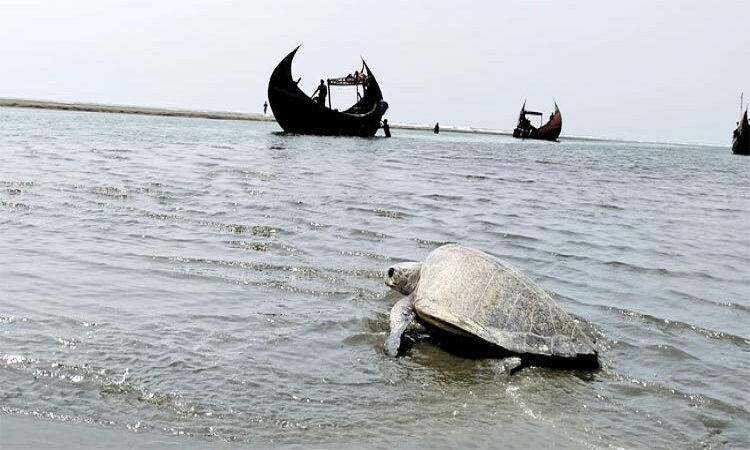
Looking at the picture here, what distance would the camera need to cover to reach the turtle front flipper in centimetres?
507

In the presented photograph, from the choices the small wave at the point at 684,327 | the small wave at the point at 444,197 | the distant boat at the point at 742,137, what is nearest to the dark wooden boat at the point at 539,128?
the distant boat at the point at 742,137

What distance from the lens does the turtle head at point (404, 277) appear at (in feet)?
20.6

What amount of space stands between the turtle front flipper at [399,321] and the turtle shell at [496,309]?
9 centimetres

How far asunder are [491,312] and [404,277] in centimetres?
133

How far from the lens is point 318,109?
4159 cm

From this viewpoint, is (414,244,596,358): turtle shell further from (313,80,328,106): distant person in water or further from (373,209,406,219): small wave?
(313,80,328,106): distant person in water

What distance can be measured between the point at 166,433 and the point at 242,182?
1201 cm

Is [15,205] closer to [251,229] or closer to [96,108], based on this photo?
[251,229]

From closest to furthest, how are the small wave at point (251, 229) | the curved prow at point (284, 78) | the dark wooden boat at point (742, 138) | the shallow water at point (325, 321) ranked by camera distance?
the shallow water at point (325, 321), the small wave at point (251, 229), the curved prow at point (284, 78), the dark wooden boat at point (742, 138)

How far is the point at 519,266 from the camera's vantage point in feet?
26.9

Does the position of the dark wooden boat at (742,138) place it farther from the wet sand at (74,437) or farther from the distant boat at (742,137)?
the wet sand at (74,437)

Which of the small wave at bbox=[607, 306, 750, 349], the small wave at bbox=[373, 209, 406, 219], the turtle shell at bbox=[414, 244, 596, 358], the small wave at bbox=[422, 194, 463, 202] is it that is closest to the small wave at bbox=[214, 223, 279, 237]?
the small wave at bbox=[373, 209, 406, 219]

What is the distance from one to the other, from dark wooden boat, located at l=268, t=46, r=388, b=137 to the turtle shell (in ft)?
120

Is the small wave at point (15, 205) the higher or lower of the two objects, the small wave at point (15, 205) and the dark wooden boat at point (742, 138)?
the lower
